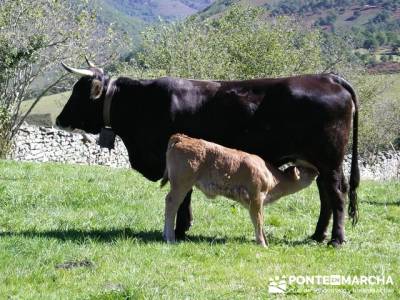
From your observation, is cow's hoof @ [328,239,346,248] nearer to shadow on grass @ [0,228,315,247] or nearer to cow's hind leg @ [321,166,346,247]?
cow's hind leg @ [321,166,346,247]

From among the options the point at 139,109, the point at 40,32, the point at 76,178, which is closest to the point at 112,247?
the point at 139,109

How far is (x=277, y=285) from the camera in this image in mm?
6777

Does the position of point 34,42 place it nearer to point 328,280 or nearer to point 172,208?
point 172,208

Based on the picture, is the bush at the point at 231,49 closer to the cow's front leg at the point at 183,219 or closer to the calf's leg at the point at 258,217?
the cow's front leg at the point at 183,219

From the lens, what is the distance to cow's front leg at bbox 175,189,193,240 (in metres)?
9.33

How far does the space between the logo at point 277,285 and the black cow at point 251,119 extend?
88.8 inches

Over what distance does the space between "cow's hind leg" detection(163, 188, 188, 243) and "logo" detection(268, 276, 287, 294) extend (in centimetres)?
216

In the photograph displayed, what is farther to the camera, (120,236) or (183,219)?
(183,219)

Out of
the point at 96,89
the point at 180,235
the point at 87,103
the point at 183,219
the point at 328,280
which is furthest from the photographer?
the point at 87,103

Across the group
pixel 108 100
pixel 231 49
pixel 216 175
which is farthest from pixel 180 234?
pixel 231 49

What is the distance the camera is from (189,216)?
9523 millimetres

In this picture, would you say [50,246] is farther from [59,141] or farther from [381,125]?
[381,125]

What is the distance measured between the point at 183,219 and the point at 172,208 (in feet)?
2.01

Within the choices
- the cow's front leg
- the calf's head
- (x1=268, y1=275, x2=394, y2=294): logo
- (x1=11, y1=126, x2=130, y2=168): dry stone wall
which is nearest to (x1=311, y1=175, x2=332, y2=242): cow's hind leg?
the cow's front leg
